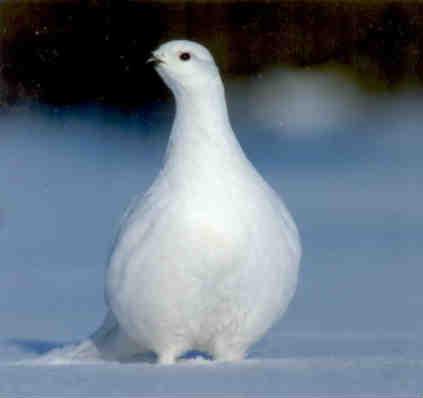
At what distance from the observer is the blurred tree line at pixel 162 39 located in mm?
13125

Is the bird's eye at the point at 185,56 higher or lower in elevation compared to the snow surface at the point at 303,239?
higher

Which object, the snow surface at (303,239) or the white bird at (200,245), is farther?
the white bird at (200,245)

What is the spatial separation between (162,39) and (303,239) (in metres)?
5.22

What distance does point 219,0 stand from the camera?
14867 mm

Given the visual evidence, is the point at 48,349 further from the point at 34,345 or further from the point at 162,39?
the point at 162,39

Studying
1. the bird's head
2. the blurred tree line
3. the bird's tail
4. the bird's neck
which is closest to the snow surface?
the bird's tail

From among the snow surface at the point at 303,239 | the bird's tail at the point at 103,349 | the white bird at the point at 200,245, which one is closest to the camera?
the snow surface at the point at 303,239

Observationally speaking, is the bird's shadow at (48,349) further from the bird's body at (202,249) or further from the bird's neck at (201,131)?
the bird's neck at (201,131)

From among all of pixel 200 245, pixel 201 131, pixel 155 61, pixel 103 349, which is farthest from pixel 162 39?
pixel 200 245

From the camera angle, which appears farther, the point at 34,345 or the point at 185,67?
the point at 34,345

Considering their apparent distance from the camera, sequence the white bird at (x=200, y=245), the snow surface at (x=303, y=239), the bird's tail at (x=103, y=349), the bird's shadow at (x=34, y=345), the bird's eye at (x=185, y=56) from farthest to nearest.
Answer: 1. the bird's shadow at (x=34, y=345)
2. the bird's tail at (x=103, y=349)
3. the bird's eye at (x=185, y=56)
4. the white bird at (x=200, y=245)
5. the snow surface at (x=303, y=239)

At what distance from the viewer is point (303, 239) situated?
8.14 metres

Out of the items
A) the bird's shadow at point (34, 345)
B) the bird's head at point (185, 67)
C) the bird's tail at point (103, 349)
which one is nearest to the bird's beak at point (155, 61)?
the bird's head at point (185, 67)

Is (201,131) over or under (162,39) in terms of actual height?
over
